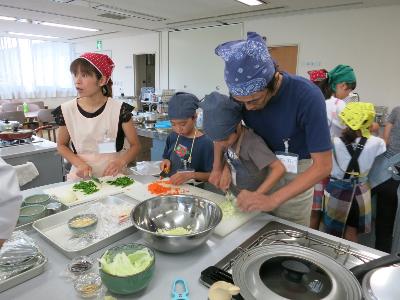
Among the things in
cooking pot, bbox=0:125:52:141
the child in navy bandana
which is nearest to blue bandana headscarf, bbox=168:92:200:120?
the child in navy bandana

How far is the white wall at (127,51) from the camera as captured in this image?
22.9 ft

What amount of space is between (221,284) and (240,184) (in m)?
0.67

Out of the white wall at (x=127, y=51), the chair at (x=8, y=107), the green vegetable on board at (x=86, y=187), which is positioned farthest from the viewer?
the white wall at (x=127, y=51)

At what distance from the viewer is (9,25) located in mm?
5969

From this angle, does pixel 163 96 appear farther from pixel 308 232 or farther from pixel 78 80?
pixel 308 232

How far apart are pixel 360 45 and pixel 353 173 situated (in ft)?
10.2

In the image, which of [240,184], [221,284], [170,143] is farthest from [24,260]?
[170,143]

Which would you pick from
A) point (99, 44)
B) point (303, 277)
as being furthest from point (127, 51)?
point (303, 277)

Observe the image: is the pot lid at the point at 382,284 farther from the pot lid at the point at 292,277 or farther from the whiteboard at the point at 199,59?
the whiteboard at the point at 199,59

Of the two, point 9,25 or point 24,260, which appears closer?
point 24,260

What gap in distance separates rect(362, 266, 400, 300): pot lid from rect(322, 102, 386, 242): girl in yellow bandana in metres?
1.36

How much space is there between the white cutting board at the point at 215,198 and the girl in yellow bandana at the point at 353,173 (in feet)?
3.62

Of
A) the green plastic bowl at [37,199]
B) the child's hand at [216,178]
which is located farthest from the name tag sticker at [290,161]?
the green plastic bowl at [37,199]

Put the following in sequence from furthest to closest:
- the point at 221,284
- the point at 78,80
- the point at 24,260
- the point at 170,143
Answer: the point at 170,143 < the point at 78,80 < the point at 24,260 < the point at 221,284
